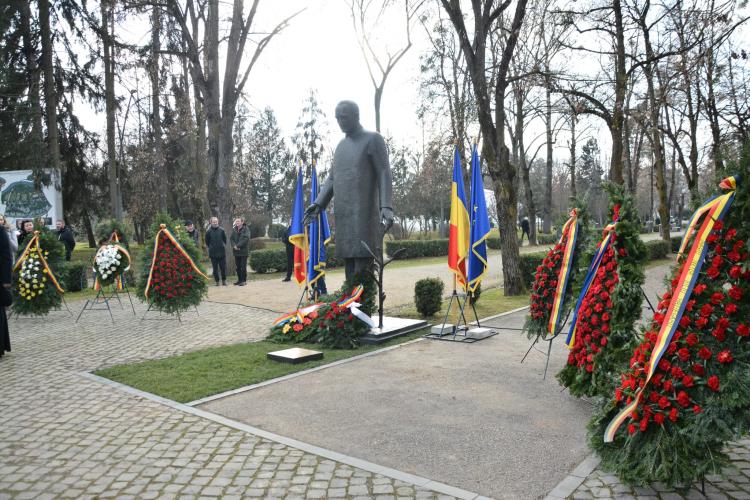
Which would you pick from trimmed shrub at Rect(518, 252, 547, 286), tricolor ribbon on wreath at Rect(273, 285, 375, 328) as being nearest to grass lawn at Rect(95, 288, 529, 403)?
tricolor ribbon on wreath at Rect(273, 285, 375, 328)

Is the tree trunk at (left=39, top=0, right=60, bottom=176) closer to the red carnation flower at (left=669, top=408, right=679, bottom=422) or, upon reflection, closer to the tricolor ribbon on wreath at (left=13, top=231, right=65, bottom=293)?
the tricolor ribbon on wreath at (left=13, top=231, right=65, bottom=293)

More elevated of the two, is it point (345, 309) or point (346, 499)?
point (345, 309)

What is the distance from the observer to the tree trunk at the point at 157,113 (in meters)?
19.9

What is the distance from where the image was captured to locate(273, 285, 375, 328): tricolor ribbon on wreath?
7.91 m

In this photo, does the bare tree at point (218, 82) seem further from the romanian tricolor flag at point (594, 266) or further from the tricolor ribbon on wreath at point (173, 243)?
the romanian tricolor flag at point (594, 266)

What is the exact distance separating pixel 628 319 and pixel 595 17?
44.2 feet

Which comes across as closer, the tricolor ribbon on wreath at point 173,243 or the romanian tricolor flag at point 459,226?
the romanian tricolor flag at point 459,226

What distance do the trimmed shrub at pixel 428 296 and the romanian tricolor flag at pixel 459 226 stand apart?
5.72ft

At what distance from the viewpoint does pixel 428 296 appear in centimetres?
1001

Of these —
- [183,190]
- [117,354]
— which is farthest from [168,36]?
[117,354]

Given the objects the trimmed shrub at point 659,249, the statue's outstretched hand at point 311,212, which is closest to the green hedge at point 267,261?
the statue's outstretched hand at point 311,212

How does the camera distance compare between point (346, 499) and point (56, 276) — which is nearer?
point (346, 499)

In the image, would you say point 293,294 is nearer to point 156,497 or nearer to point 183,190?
point 156,497

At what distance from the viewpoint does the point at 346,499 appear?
10.9 feet
